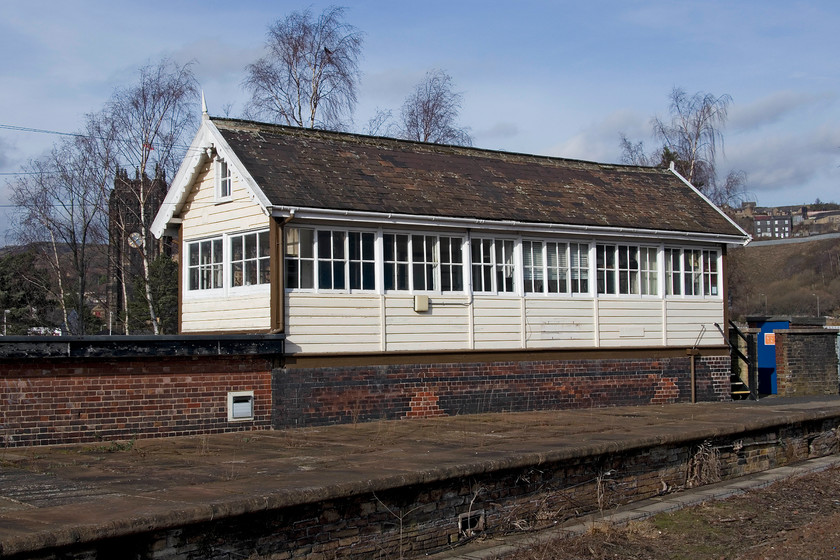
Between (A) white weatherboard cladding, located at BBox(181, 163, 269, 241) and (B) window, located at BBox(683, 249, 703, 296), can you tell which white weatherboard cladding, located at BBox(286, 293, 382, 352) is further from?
(B) window, located at BBox(683, 249, 703, 296)

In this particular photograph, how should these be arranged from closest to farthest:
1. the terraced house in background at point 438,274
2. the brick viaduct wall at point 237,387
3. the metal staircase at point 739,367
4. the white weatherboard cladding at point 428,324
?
the brick viaduct wall at point 237,387 → the terraced house in background at point 438,274 → the white weatherboard cladding at point 428,324 → the metal staircase at point 739,367

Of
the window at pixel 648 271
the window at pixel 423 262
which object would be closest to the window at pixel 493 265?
the window at pixel 423 262

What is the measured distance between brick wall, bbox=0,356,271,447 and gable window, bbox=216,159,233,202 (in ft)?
10.5

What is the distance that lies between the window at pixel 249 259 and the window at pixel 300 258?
0.34m

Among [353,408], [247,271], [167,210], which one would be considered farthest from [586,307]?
[167,210]

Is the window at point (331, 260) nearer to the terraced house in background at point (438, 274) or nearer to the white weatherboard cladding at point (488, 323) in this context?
the terraced house in background at point (438, 274)

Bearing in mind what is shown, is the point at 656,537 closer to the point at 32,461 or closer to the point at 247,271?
the point at 32,461

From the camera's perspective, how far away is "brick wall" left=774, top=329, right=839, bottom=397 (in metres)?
22.1

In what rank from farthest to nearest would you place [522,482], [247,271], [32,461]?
1. [247,271]
2. [32,461]
3. [522,482]

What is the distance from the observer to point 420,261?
15.8 metres

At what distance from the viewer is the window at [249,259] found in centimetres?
1454

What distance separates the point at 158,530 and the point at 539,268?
38.4 ft

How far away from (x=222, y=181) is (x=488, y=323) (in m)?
5.25

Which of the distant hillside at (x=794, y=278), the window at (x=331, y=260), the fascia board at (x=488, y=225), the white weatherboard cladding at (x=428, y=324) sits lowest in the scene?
the white weatherboard cladding at (x=428, y=324)
